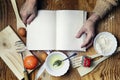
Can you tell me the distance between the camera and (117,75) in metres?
1.26

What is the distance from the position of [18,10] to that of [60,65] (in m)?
0.24

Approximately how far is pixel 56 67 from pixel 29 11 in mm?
216

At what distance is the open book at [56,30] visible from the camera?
1.25 m

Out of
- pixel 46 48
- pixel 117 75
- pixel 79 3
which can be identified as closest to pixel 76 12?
pixel 79 3

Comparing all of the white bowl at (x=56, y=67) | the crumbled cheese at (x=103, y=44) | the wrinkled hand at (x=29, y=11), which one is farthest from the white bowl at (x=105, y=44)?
the wrinkled hand at (x=29, y=11)

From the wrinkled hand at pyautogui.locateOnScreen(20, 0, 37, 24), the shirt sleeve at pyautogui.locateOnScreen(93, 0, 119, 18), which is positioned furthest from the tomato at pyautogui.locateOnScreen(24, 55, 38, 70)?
the shirt sleeve at pyautogui.locateOnScreen(93, 0, 119, 18)

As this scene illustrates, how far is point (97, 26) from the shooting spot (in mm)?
1271

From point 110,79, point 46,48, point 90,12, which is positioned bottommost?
point 110,79

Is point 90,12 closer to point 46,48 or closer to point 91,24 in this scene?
point 91,24

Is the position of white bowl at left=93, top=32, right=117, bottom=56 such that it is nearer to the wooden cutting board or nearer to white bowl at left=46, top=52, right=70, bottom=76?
white bowl at left=46, top=52, right=70, bottom=76

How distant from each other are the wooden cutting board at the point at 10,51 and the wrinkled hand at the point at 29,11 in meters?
0.07

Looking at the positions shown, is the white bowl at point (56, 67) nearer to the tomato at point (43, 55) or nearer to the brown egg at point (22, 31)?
the tomato at point (43, 55)

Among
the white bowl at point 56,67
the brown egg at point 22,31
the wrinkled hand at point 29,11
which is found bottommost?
the white bowl at point 56,67

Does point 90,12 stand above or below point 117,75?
above
